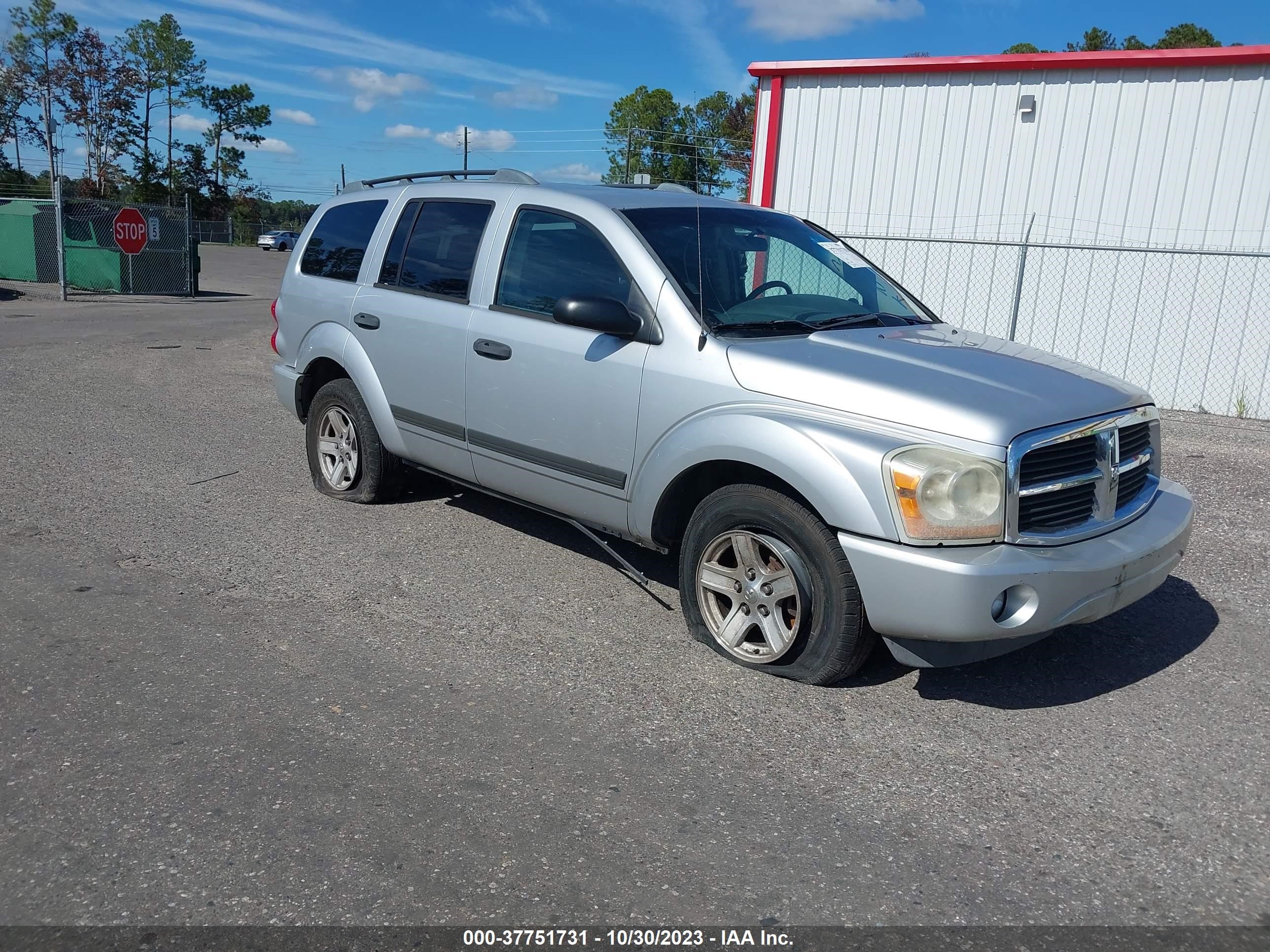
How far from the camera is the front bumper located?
3.54 meters

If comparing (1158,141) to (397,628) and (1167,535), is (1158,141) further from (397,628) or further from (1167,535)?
(397,628)

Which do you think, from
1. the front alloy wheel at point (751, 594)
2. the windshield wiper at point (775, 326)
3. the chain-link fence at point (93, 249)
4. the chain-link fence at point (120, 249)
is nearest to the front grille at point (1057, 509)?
the front alloy wheel at point (751, 594)

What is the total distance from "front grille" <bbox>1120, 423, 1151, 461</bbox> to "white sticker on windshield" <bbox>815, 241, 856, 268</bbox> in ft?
5.57

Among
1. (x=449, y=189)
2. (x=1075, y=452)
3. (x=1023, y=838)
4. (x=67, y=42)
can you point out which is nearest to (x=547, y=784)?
(x=1023, y=838)

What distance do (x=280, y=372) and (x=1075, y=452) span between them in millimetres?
4953

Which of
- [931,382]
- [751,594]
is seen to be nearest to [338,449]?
[751,594]

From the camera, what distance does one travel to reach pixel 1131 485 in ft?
14.0

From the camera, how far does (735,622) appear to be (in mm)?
4305

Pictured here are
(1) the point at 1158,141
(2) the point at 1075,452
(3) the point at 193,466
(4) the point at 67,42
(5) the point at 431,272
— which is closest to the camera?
(2) the point at 1075,452

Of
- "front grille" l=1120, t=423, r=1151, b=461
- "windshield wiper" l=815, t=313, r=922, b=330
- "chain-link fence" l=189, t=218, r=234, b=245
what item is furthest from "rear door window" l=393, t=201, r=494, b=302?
"chain-link fence" l=189, t=218, r=234, b=245

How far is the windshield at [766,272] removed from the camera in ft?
15.1

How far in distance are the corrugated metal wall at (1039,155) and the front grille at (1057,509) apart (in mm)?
9514

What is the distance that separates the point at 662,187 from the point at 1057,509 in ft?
9.53

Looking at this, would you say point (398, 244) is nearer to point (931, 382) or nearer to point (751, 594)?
point (751, 594)
